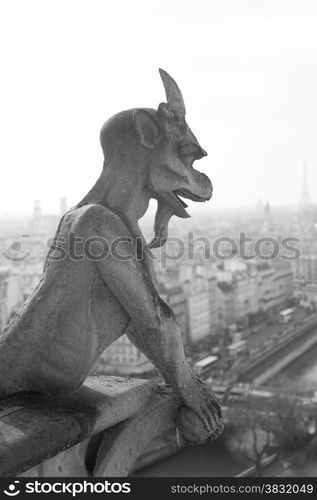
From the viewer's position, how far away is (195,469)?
8273 mm

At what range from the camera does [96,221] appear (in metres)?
1.13

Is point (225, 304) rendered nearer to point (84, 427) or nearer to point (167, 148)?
point (167, 148)

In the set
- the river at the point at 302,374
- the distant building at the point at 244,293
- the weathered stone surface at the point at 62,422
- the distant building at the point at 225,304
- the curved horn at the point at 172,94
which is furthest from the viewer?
the distant building at the point at 244,293

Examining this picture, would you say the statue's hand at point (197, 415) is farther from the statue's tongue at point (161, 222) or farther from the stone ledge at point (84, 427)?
the statue's tongue at point (161, 222)

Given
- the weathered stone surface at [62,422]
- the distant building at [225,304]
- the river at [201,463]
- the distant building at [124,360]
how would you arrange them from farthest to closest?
the distant building at [225,304]
the distant building at [124,360]
the river at [201,463]
the weathered stone surface at [62,422]

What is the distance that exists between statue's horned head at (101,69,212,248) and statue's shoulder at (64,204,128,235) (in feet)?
0.38

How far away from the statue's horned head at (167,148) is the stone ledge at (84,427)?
295 mm

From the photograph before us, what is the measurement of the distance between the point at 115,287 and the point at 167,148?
0.28m

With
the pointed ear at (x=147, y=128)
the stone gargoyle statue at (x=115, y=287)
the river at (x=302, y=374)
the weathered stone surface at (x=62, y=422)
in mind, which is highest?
the pointed ear at (x=147, y=128)

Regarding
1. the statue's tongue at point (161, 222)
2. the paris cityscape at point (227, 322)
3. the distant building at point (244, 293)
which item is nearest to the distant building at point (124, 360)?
the paris cityscape at point (227, 322)

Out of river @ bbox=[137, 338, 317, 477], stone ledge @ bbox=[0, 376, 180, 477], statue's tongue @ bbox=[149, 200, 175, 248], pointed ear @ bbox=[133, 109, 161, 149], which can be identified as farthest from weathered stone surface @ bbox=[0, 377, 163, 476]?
river @ bbox=[137, 338, 317, 477]

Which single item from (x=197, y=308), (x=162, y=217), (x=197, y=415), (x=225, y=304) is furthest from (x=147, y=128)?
(x=225, y=304)

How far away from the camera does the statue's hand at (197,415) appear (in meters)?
1.22

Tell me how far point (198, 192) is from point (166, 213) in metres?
0.07
